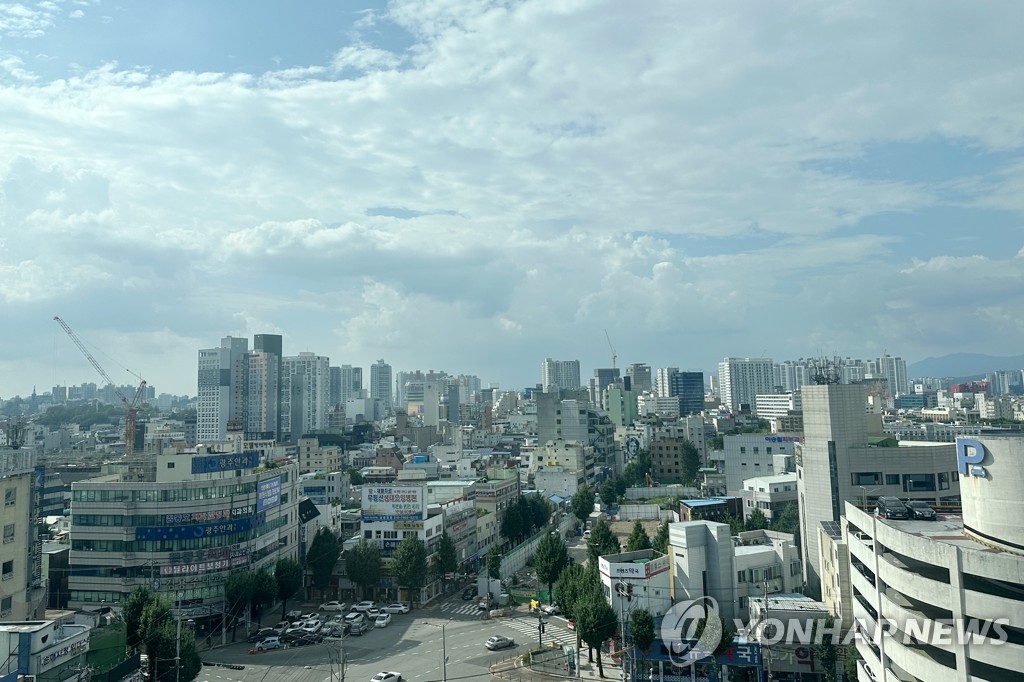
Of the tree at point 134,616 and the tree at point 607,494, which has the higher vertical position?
the tree at point 134,616

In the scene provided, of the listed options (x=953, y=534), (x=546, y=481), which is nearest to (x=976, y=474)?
(x=953, y=534)

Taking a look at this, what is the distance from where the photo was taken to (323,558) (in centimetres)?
5750

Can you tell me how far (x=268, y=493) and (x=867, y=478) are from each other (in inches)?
1747

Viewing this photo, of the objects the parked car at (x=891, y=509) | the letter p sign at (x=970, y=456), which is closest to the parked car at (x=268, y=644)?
the parked car at (x=891, y=509)

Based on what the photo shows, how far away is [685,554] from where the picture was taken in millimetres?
42750

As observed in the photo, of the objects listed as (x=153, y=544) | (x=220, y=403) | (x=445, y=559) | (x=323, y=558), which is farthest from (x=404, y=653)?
(x=220, y=403)

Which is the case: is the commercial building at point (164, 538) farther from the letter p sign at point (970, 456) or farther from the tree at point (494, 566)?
the letter p sign at point (970, 456)

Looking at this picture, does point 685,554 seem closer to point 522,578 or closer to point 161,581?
point 522,578

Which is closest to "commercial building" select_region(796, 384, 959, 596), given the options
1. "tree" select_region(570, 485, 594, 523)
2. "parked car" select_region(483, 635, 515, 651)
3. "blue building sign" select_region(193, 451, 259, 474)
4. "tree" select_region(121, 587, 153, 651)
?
"parked car" select_region(483, 635, 515, 651)

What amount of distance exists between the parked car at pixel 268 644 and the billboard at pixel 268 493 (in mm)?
10328

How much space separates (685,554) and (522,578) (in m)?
24.6

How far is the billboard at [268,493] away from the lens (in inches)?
2103

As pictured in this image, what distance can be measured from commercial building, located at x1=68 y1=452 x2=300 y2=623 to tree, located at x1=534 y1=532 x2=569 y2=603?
21420mm

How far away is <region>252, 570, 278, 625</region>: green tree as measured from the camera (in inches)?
1937
